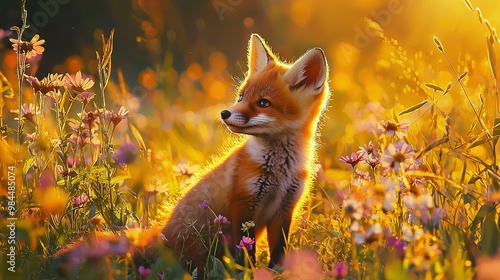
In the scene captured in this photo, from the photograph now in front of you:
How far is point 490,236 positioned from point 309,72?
1.43 m

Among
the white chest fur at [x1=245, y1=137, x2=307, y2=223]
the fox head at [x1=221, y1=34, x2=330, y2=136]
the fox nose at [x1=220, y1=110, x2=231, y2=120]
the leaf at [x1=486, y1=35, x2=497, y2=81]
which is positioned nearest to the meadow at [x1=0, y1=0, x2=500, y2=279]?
the leaf at [x1=486, y1=35, x2=497, y2=81]

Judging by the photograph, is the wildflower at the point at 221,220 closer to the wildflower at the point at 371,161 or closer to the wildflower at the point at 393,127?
the wildflower at the point at 371,161

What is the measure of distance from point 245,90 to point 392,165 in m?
1.37

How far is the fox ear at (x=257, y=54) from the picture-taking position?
4.00m

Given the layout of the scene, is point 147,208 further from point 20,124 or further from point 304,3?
point 304,3

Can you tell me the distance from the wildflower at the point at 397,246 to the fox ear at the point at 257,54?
1762mm

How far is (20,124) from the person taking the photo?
3311 mm

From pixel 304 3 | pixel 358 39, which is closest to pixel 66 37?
pixel 304 3

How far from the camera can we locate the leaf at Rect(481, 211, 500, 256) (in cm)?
267

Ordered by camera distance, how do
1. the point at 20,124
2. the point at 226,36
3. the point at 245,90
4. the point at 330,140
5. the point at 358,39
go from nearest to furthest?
the point at 20,124 → the point at 245,90 → the point at 330,140 → the point at 358,39 → the point at 226,36

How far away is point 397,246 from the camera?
2400mm

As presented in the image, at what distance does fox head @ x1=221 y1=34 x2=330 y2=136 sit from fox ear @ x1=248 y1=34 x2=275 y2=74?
116 millimetres

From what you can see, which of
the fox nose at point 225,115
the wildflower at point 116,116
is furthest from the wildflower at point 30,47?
the fox nose at point 225,115

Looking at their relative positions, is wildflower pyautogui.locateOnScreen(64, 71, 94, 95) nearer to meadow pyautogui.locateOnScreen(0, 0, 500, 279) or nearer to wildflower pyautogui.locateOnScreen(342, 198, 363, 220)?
meadow pyautogui.locateOnScreen(0, 0, 500, 279)
